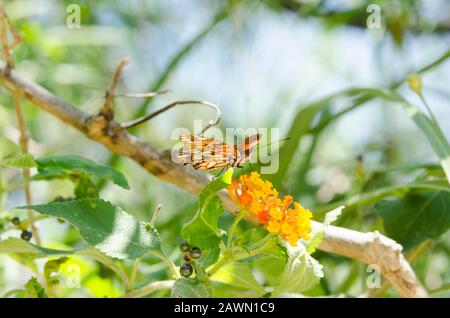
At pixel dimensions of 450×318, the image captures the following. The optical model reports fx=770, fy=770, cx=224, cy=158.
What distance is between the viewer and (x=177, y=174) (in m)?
0.83

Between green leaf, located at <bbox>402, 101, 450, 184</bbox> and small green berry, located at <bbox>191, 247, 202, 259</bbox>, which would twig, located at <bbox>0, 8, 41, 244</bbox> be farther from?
green leaf, located at <bbox>402, 101, 450, 184</bbox>

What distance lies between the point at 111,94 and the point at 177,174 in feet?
0.36

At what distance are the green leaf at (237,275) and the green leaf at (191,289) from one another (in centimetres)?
5

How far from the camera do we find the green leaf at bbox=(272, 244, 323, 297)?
624 millimetres

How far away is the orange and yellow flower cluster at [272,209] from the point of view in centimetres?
60

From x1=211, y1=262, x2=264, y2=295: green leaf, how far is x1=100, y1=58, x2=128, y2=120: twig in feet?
0.79

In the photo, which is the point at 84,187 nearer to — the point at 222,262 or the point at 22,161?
the point at 22,161

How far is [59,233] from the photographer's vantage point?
1305mm

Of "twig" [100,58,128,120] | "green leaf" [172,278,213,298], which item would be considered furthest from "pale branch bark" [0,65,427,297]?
"green leaf" [172,278,213,298]

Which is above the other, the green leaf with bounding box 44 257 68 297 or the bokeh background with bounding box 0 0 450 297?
the bokeh background with bounding box 0 0 450 297

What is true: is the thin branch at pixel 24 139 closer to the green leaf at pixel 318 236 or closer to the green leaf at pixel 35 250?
the green leaf at pixel 35 250

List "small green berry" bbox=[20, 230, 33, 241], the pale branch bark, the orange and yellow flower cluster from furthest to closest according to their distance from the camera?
"small green berry" bbox=[20, 230, 33, 241]
the pale branch bark
the orange and yellow flower cluster
